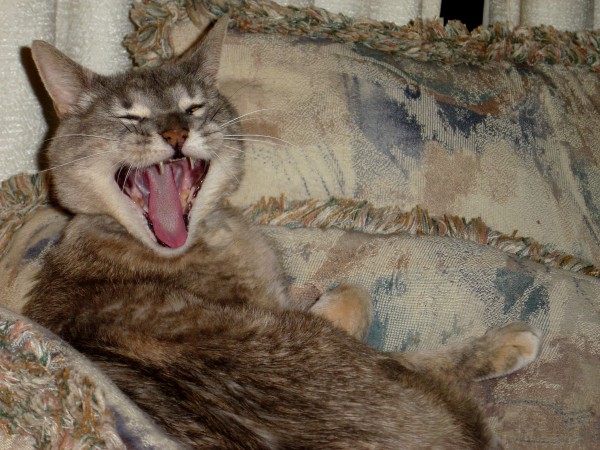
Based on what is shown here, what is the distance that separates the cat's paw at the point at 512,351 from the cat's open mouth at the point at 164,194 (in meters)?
0.79

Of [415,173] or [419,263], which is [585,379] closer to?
[419,263]

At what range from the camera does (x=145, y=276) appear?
1.64 metres

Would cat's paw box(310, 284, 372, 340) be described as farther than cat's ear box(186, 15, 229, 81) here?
No

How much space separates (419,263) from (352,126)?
43cm

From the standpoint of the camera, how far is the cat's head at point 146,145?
1652mm

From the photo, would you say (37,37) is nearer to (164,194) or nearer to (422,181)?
(164,194)

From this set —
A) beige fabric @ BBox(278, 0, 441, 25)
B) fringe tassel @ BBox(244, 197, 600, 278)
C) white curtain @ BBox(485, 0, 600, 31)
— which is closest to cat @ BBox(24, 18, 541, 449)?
fringe tassel @ BBox(244, 197, 600, 278)

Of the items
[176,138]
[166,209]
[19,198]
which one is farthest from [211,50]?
[19,198]

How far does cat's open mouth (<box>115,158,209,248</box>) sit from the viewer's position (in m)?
1.66

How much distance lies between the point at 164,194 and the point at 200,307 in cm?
34

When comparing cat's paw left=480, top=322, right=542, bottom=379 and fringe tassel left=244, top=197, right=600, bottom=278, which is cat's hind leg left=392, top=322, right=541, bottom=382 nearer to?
cat's paw left=480, top=322, right=542, bottom=379

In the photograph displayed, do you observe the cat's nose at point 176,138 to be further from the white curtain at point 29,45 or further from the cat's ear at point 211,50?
the white curtain at point 29,45

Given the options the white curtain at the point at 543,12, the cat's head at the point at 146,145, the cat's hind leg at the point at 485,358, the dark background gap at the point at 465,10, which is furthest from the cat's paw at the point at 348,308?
the dark background gap at the point at 465,10

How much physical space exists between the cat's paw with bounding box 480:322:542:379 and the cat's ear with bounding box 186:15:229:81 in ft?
3.35
